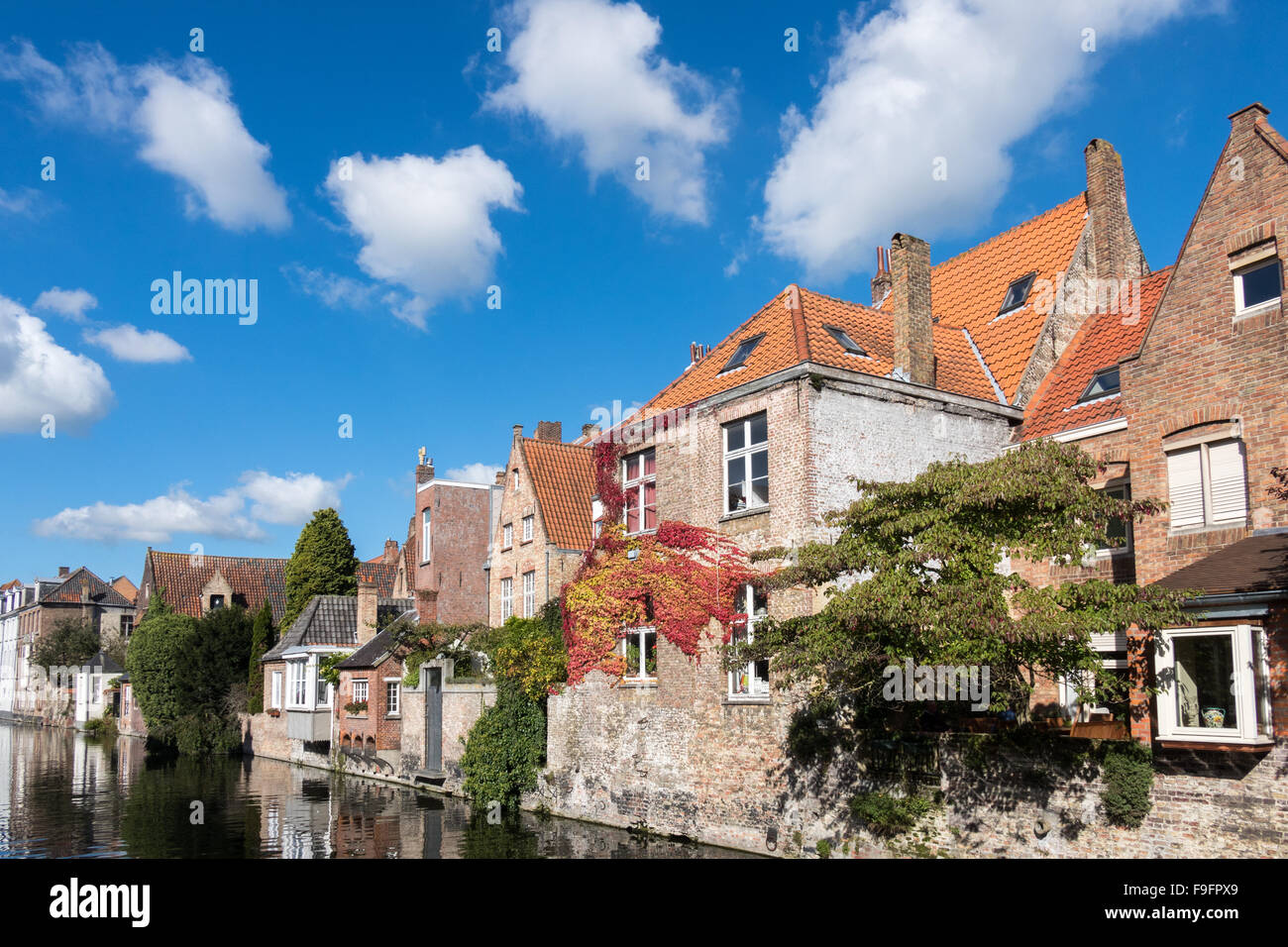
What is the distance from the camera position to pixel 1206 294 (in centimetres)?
1625

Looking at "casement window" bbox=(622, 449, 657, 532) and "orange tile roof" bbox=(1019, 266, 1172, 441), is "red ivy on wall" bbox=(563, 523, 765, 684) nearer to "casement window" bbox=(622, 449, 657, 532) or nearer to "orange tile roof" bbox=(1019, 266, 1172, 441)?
"casement window" bbox=(622, 449, 657, 532)

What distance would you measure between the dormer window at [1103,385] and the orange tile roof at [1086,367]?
118 millimetres

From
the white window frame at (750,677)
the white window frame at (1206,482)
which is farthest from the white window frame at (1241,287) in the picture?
the white window frame at (750,677)

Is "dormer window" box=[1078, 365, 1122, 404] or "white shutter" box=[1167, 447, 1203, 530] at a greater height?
"dormer window" box=[1078, 365, 1122, 404]

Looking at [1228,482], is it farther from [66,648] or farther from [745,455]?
[66,648]

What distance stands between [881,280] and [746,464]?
12.0 meters

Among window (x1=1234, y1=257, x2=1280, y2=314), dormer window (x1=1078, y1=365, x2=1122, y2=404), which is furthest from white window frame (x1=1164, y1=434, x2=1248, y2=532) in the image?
dormer window (x1=1078, y1=365, x2=1122, y2=404)

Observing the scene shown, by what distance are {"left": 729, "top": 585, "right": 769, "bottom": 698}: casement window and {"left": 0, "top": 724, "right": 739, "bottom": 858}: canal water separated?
308cm

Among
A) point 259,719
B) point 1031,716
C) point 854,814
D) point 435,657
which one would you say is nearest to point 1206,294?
point 1031,716

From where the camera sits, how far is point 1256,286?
15.8 meters

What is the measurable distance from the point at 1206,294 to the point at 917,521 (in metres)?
6.55

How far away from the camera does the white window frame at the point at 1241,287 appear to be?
A: 15.4 metres

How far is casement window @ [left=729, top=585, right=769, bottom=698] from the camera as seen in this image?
1945cm
